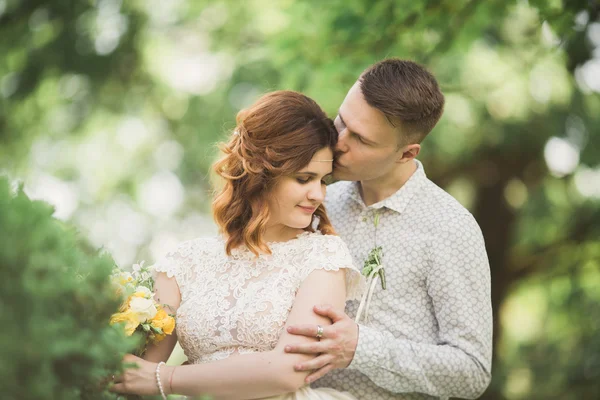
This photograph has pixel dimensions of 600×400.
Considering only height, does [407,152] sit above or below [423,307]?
above

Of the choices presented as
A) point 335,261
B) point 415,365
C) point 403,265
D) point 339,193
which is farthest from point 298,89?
point 415,365

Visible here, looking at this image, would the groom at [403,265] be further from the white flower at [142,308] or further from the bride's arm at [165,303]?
the bride's arm at [165,303]

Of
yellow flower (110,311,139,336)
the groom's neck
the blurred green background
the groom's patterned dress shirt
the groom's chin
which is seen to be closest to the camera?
yellow flower (110,311,139,336)

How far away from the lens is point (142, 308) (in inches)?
112

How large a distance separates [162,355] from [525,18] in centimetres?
685

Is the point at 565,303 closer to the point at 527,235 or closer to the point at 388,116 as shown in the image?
the point at 527,235

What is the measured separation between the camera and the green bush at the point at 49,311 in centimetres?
167

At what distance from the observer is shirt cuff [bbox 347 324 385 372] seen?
3.04 metres

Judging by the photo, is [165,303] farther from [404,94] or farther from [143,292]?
[404,94]

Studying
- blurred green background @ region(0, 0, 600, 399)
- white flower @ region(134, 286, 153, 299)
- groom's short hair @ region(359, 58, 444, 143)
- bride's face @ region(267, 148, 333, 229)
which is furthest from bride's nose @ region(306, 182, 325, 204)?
blurred green background @ region(0, 0, 600, 399)

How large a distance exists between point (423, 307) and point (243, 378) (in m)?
1.00

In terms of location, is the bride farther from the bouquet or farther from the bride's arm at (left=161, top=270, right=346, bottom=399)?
the bouquet

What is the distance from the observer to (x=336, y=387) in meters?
3.41

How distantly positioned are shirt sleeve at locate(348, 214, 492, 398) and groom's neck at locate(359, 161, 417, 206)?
381 mm
